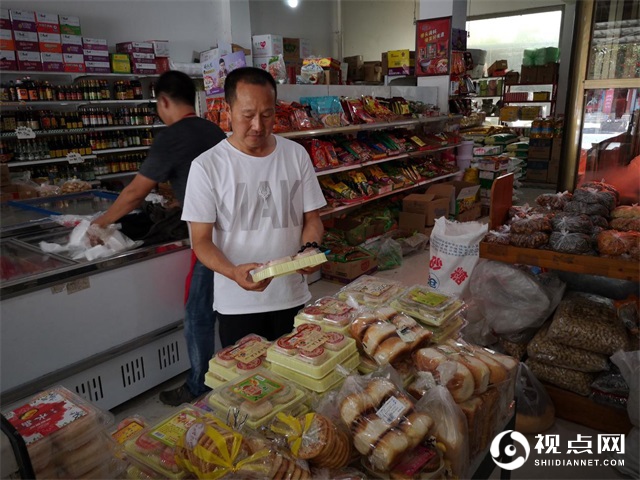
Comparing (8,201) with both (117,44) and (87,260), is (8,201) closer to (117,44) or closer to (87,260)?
(87,260)

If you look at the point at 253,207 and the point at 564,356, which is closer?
the point at 253,207

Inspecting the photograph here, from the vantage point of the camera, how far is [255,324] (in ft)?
6.45

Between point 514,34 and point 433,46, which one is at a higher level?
point 514,34

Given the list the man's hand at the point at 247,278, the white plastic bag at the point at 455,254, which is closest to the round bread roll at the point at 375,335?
the man's hand at the point at 247,278

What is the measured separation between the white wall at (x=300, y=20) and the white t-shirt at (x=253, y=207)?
912cm

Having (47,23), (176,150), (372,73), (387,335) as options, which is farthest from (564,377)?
(372,73)

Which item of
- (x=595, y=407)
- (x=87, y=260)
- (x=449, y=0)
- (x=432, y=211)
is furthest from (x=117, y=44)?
(x=595, y=407)

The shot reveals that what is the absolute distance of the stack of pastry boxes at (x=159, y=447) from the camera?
988 millimetres

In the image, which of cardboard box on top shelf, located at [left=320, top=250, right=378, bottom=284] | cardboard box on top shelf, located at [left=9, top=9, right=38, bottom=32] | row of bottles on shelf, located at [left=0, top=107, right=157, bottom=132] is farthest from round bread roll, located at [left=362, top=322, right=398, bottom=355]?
cardboard box on top shelf, located at [left=9, top=9, right=38, bottom=32]

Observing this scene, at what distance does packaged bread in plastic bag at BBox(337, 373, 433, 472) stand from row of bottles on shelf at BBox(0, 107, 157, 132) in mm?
6338

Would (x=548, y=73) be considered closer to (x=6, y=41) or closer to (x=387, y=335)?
(x=6, y=41)

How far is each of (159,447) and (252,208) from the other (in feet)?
3.34

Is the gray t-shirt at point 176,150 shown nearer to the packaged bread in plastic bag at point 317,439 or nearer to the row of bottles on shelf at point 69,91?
the packaged bread in plastic bag at point 317,439

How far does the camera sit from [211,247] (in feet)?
5.90
